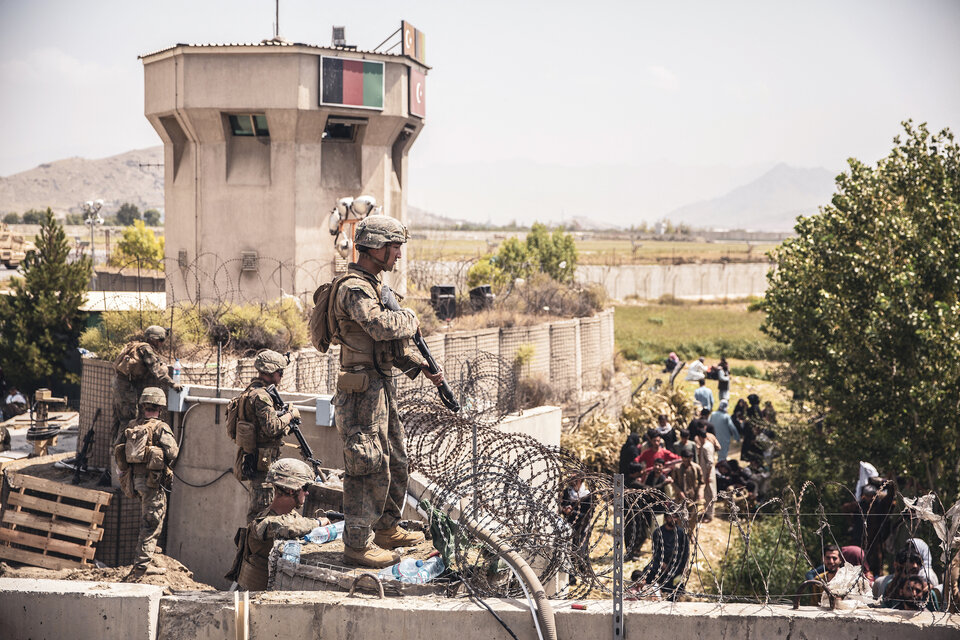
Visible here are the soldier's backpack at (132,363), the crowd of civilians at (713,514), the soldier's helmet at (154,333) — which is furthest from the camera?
the soldier's helmet at (154,333)

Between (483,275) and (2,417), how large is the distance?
46.8 feet

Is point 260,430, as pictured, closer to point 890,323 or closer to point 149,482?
point 149,482

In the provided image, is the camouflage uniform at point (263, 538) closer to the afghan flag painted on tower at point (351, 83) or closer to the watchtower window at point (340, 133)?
the afghan flag painted on tower at point (351, 83)

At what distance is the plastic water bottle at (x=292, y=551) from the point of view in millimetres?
5532

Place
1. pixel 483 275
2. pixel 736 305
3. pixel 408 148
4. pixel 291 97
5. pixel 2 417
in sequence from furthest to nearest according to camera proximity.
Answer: pixel 736 305
pixel 483 275
pixel 408 148
pixel 291 97
pixel 2 417

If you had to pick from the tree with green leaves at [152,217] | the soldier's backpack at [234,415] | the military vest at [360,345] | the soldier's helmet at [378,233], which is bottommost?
the soldier's backpack at [234,415]

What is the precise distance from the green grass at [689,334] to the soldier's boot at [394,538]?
866 inches

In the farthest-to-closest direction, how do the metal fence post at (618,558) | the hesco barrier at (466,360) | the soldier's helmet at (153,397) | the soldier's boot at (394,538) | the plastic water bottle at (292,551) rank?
the hesco barrier at (466,360)
the soldier's helmet at (153,397)
the soldier's boot at (394,538)
the plastic water bottle at (292,551)
the metal fence post at (618,558)

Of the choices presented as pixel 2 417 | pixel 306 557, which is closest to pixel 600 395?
pixel 2 417

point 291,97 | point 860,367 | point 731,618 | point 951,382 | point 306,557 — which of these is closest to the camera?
point 731,618

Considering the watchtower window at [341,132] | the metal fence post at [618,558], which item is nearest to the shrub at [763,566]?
the metal fence post at [618,558]

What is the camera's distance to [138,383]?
8.79 meters

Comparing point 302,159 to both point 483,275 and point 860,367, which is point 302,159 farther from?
point 860,367

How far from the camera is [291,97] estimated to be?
17.8 m
